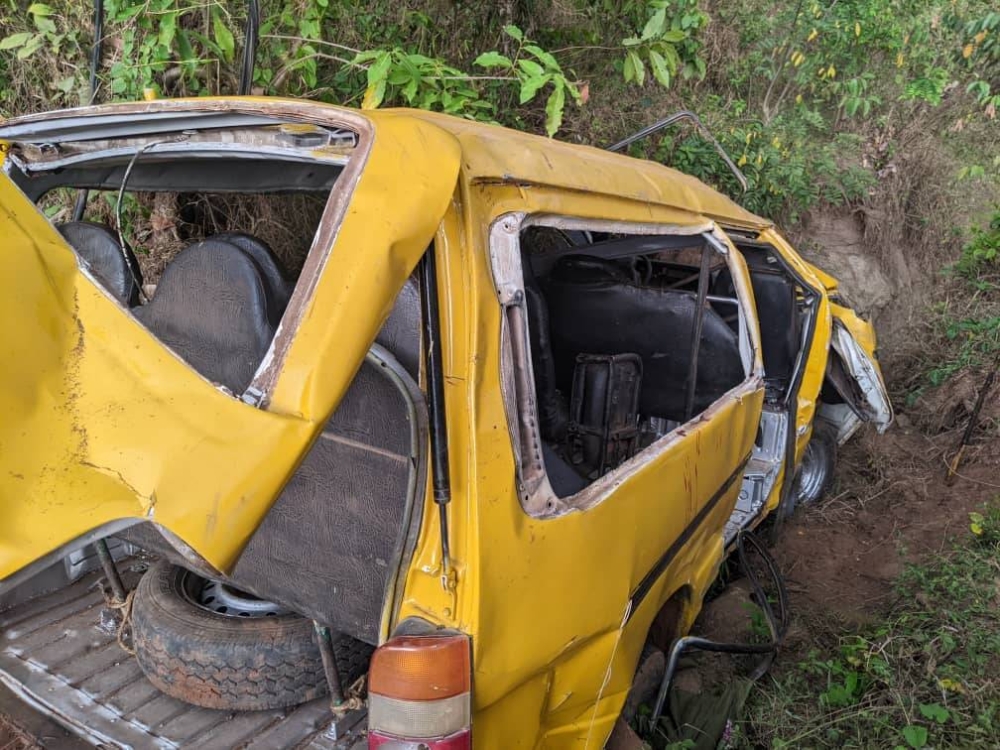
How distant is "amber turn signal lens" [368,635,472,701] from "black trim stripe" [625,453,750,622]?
65cm

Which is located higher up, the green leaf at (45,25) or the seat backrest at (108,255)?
the green leaf at (45,25)

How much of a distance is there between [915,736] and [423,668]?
1.87 m

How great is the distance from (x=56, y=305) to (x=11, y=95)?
3530 millimetres

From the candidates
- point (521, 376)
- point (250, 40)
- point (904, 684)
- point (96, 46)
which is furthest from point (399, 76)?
point (904, 684)

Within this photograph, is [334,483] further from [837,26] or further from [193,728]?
[837,26]

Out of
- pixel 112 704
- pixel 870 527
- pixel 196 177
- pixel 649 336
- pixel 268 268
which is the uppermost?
pixel 196 177

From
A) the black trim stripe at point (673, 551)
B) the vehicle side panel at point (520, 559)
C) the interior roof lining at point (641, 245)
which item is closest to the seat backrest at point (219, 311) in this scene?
the vehicle side panel at point (520, 559)

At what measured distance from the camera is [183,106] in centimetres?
137

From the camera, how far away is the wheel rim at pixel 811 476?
434 cm

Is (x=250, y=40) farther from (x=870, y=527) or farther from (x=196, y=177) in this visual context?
(x=870, y=527)

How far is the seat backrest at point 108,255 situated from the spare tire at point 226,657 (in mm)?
862

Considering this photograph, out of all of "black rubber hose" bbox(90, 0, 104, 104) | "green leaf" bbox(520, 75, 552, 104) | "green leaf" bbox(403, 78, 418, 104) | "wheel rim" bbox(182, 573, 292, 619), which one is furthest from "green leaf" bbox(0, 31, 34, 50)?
"wheel rim" bbox(182, 573, 292, 619)

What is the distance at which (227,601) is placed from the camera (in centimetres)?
203

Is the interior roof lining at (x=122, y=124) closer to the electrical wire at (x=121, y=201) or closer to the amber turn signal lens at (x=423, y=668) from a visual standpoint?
the electrical wire at (x=121, y=201)
